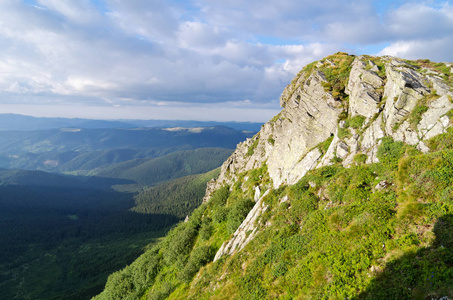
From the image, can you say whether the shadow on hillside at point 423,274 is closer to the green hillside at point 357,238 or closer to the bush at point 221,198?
the green hillside at point 357,238

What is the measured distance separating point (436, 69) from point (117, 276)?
76645 millimetres

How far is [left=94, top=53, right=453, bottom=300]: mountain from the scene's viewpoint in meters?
13.1

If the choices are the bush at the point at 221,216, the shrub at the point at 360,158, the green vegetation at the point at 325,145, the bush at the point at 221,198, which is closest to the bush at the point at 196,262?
the bush at the point at 221,216

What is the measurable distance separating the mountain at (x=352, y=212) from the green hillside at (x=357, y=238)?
8 centimetres

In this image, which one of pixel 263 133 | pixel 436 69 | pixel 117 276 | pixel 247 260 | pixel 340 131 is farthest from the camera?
pixel 263 133

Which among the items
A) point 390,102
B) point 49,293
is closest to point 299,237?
point 390,102

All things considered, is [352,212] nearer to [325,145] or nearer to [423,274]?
[423,274]

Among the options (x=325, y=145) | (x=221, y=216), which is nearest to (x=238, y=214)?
(x=221, y=216)

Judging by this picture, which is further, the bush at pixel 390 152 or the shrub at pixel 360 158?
the shrub at pixel 360 158

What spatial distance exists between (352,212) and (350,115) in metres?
20.7

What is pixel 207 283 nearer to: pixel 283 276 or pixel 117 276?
pixel 283 276

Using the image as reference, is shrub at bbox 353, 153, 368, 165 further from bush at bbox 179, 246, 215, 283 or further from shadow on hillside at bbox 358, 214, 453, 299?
bush at bbox 179, 246, 215, 283

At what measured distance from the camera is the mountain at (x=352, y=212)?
13.1 metres

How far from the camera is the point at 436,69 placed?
29531mm
